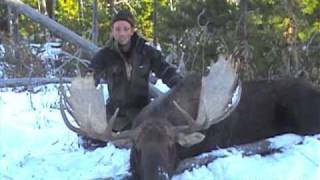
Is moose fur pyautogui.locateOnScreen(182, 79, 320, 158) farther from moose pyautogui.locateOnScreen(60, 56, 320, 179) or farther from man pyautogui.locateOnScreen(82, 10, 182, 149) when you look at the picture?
man pyautogui.locateOnScreen(82, 10, 182, 149)

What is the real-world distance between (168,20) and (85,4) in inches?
669

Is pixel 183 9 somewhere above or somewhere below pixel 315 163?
above

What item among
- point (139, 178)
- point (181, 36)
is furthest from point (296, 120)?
point (181, 36)

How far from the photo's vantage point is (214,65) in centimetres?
738

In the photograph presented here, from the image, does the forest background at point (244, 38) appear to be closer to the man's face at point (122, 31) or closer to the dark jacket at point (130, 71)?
the dark jacket at point (130, 71)

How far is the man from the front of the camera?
8172 mm

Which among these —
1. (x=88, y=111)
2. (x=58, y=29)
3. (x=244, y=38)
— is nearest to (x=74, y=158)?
(x=88, y=111)

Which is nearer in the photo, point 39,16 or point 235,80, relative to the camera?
point 235,80

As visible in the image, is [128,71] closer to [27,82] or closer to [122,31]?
[122,31]

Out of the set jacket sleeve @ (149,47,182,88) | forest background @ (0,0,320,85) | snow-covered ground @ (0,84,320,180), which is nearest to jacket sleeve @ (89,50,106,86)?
jacket sleeve @ (149,47,182,88)

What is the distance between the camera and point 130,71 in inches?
325

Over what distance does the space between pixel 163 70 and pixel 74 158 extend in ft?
4.74

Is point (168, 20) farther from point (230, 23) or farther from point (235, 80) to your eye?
point (235, 80)

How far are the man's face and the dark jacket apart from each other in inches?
5.2
